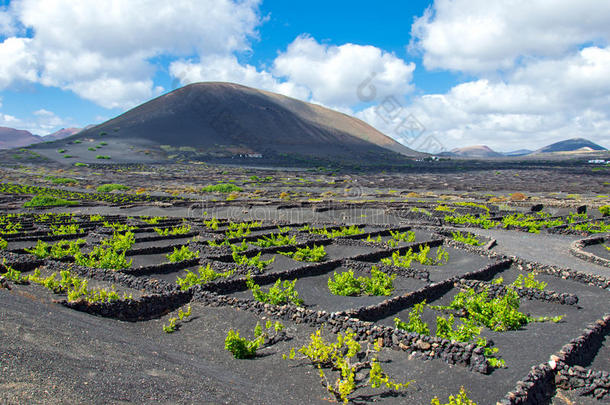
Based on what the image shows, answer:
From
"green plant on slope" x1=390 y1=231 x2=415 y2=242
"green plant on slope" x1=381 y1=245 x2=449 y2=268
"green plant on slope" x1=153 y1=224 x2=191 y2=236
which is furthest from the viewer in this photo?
"green plant on slope" x1=153 y1=224 x2=191 y2=236

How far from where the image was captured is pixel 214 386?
763 centimetres

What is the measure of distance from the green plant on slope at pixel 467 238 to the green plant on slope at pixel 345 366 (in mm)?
15396

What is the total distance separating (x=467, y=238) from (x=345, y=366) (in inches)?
750

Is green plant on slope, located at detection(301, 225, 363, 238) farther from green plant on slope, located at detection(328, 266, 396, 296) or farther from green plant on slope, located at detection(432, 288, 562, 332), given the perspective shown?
green plant on slope, located at detection(432, 288, 562, 332)

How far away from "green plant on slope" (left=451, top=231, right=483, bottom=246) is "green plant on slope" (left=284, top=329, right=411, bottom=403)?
15.4m

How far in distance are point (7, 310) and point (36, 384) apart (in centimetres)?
428

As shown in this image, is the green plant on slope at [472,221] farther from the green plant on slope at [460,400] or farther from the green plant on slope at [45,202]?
the green plant on slope at [45,202]

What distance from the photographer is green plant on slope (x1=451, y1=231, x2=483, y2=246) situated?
2344 centimetres

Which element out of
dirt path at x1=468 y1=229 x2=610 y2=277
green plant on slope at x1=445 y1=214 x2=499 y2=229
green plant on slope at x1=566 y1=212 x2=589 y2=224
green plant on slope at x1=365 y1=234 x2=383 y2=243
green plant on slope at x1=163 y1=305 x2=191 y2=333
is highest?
green plant on slope at x1=566 y1=212 x2=589 y2=224

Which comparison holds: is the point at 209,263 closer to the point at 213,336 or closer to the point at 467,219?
the point at 213,336

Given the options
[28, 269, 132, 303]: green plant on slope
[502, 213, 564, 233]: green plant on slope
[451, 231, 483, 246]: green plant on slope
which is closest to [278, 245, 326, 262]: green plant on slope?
[28, 269, 132, 303]: green plant on slope

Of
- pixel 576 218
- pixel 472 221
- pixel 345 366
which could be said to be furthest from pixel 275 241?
pixel 576 218

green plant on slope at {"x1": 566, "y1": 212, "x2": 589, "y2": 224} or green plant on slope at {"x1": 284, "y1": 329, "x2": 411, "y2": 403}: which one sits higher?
green plant on slope at {"x1": 566, "y1": 212, "x2": 589, "y2": 224}

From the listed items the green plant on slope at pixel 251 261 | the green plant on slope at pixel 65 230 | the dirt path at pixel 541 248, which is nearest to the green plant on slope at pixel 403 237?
the dirt path at pixel 541 248
